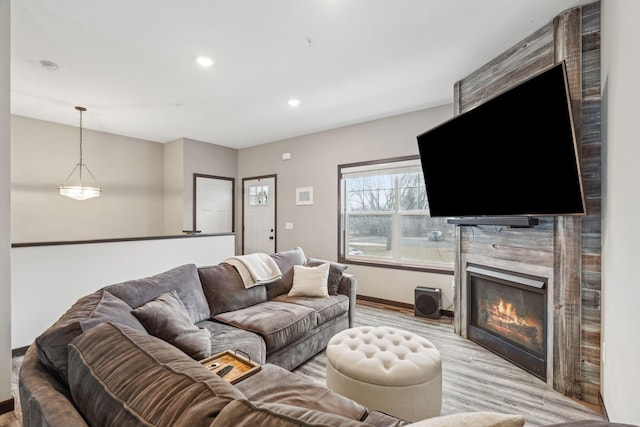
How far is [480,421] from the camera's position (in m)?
0.60

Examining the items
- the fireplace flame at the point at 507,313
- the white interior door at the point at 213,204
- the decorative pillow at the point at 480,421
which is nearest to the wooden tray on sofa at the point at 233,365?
the decorative pillow at the point at 480,421

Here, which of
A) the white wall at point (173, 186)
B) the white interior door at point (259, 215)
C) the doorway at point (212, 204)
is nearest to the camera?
the white wall at point (173, 186)

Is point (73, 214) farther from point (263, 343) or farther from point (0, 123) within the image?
point (263, 343)

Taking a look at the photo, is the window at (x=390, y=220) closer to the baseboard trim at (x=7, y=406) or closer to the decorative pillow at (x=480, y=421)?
the decorative pillow at (x=480, y=421)

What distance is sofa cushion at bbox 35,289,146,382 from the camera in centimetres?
108

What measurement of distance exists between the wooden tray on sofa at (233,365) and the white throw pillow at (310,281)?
1.50 metres

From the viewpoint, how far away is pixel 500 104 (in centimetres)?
227

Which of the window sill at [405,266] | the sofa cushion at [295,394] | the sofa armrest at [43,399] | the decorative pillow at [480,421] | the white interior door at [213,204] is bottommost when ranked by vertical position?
the sofa cushion at [295,394]

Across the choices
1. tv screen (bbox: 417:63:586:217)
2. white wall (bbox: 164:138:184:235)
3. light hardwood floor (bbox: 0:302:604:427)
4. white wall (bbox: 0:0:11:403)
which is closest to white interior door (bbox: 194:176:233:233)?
white wall (bbox: 164:138:184:235)

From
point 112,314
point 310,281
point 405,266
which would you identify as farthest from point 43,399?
point 405,266

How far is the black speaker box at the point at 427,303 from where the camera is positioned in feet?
12.3

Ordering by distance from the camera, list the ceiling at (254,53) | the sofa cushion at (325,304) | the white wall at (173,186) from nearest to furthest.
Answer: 1. the ceiling at (254,53)
2. the sofa cushion at (325,304)
3. the white wall at (173,186)

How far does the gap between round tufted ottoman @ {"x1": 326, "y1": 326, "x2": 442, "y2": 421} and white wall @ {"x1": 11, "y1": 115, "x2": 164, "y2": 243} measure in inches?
183

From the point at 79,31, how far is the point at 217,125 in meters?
2.45
